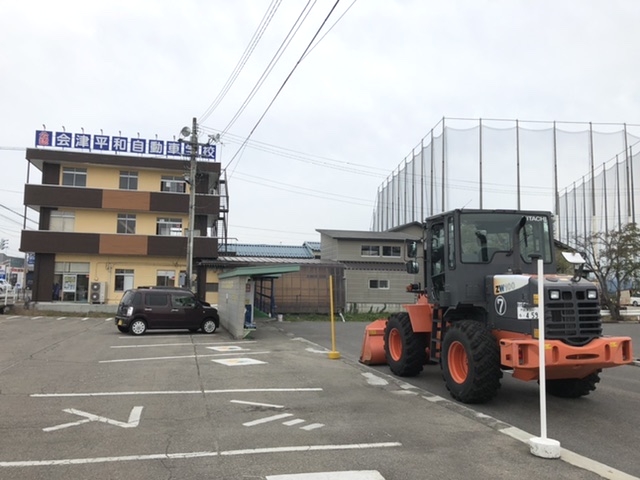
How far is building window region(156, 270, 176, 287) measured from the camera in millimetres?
33500

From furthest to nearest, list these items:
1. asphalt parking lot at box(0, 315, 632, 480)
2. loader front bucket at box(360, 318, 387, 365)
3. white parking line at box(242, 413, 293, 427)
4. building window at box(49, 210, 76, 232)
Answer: building window at box(49, 210, 76, 232), loader front bucket at box(360, 318, 387, 365), white parking line at box(242, 413, 293, 427), asphalt parking lot at box(0, 315, 632, 480)

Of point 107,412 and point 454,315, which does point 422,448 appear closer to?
point 454,315

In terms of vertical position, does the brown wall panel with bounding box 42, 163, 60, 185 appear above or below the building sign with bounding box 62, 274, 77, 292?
above

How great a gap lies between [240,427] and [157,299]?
548 inches

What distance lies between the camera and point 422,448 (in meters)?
5.29

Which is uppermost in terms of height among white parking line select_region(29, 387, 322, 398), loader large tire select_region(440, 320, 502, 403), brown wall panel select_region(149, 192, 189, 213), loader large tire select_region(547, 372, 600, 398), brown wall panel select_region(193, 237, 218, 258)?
brown wall panel select_region(149, 192, 189, 213)

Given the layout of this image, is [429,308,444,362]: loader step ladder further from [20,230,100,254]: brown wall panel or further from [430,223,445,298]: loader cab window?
[20,230,100,254]: brown wall panel

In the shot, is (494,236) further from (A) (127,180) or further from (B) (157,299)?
(A) (127,180)

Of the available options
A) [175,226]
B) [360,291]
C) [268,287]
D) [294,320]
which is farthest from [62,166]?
[360,291]

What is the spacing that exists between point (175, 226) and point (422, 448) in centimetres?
3120

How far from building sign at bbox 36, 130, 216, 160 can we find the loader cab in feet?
86.6

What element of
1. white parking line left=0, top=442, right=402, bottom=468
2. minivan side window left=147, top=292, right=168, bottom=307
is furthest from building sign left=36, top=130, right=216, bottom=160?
white parking line left=0, top=442, right=402, bottom=468

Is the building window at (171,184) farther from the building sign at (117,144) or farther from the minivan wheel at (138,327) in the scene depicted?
the minivan wheel at (138,327)

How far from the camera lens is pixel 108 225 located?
3344 centimetres
